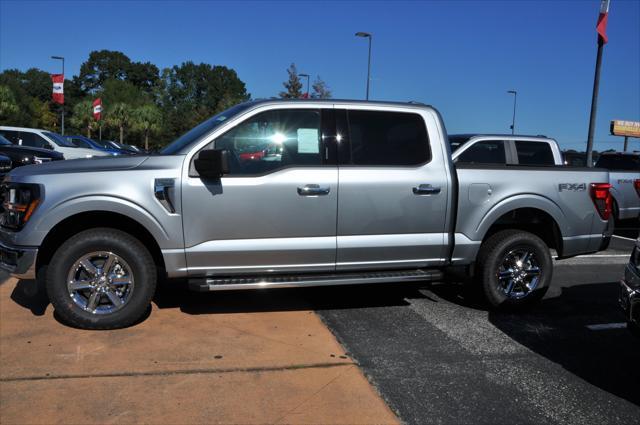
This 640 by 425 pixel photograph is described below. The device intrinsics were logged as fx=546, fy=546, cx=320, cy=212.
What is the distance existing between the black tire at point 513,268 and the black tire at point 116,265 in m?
3.16

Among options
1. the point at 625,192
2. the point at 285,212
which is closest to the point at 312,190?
the point at 285,212

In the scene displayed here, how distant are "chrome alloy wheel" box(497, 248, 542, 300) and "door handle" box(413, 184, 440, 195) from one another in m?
1.12

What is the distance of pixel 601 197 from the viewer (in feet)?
18.6

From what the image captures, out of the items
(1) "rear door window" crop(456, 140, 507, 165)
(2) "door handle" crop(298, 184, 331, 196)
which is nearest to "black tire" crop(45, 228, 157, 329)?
(2) "door handle" crop(298, 184, 331, 196)

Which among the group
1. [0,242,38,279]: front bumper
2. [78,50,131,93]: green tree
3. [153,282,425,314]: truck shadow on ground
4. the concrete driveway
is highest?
[78,50,131,93]: green tree

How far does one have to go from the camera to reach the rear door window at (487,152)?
9.55 meters

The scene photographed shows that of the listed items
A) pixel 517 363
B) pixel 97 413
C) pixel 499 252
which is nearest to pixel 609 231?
pixel 499 252

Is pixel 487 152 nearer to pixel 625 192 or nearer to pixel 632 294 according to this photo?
pixel 625 192

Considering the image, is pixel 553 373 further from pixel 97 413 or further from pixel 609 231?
pixel 97 413

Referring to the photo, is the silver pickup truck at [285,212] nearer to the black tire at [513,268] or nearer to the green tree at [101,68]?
the black tire at [513,268]

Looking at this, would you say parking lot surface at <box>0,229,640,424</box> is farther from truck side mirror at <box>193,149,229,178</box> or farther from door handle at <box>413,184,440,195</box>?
truck side mirror at <box>193,149,229,178</box>

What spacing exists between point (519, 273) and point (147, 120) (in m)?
65.0

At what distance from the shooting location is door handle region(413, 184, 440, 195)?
5055 mm

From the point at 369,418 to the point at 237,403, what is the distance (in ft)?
2.70
